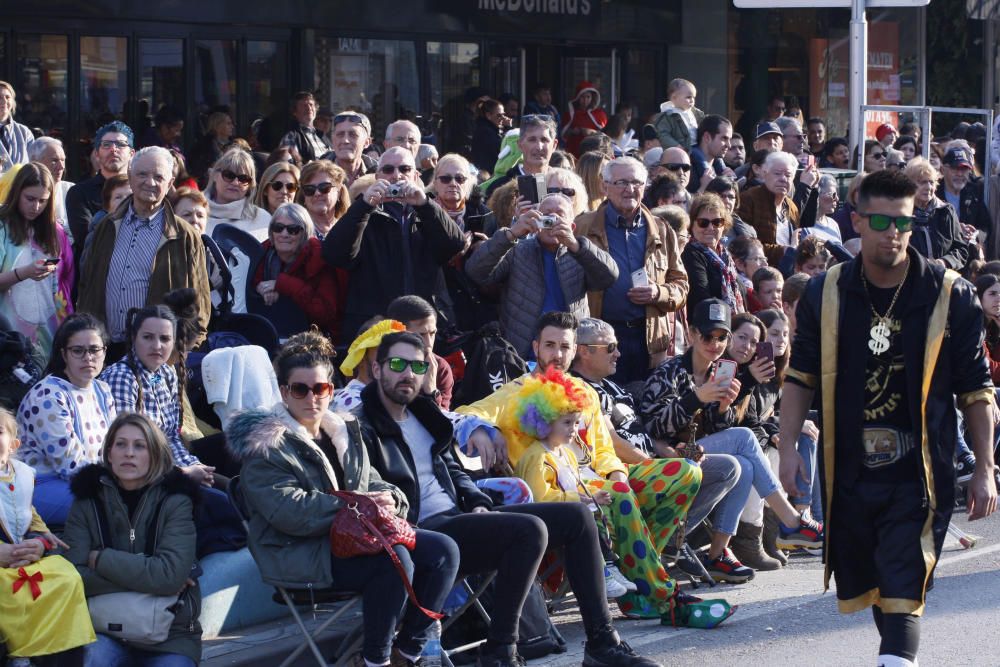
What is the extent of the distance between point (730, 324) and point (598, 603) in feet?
8.27

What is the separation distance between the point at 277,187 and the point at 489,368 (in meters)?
2.16

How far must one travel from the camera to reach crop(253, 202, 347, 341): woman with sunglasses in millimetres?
8805

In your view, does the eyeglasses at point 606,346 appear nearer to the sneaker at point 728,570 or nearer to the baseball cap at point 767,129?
the sneaker at point 728,570

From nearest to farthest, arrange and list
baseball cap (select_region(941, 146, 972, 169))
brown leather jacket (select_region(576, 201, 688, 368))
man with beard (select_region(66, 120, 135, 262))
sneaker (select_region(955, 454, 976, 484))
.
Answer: man with beard (select_region(66, 120, 135, 262))
brown leather jacket (select_region(576, 201, 688, 368))
sneaker (select_region(955, 454, 976, 484))
baseball cap (select_region(941, 146, 972, 169))

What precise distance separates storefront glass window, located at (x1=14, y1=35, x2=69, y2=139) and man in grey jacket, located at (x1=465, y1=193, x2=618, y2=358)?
7.39 meters

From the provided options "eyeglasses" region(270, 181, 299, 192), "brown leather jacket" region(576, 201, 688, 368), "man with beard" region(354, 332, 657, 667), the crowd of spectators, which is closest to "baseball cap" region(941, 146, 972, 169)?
the crowd of spectators

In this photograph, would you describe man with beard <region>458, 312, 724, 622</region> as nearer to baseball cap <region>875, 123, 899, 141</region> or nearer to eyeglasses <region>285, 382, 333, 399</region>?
eyeglasses <region>285, 382, 333, 399</region>

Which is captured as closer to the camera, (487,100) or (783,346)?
(783,346)

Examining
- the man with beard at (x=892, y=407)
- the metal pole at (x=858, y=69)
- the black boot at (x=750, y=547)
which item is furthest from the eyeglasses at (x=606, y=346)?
the metal pole at (x=858, y=69)

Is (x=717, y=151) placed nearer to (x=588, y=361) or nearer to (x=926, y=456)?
(x=588, y=361)

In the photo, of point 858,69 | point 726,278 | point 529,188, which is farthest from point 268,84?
point 529,188

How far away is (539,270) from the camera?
9.07 meters

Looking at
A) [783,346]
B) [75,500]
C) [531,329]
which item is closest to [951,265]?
[783,346]

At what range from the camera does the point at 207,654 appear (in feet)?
21.8
